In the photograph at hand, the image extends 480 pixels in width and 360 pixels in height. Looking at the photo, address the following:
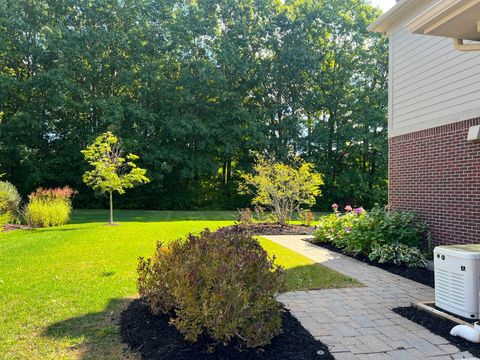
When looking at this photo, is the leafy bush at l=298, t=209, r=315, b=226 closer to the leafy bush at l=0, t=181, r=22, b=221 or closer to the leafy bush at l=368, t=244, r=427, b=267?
the leafy bush at l=368, t=244, r=427, b=267

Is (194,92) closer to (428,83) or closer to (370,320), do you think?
(428,83)

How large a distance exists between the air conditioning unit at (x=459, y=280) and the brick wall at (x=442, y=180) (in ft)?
7.44

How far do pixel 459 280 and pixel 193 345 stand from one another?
2602 millimetres

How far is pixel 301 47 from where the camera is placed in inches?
848

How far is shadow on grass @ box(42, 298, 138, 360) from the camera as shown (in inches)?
120

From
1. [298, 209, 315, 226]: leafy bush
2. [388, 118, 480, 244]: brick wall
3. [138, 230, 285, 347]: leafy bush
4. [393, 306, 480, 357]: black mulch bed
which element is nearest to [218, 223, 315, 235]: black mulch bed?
[298, 209, 315, 226]: leafy bush

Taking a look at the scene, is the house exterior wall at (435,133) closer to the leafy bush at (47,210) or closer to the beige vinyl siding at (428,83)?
the beige vinyl siding at (428,83)

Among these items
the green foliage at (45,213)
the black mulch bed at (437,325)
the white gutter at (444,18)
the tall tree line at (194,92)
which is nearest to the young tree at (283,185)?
the green foliage at (45,213)

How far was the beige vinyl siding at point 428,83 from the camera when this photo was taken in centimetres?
593

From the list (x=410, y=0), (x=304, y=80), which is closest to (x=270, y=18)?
(x=304, y=80)

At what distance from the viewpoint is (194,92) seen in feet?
68.5

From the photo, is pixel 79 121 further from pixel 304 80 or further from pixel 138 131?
pixel 304 80

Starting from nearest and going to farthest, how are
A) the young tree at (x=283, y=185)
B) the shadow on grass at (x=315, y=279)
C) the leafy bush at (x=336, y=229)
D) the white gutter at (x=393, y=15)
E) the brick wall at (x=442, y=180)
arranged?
1. the shadow on grass at (x=315, y=279)
2. the brick wall at (x=442, y=180)
3. the white gutter at (x=393, y=15)
4. the leafy bush at (x=336, y=229)
5. the young tree at (x=283, y=185)

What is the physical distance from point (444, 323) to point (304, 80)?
20325mm
